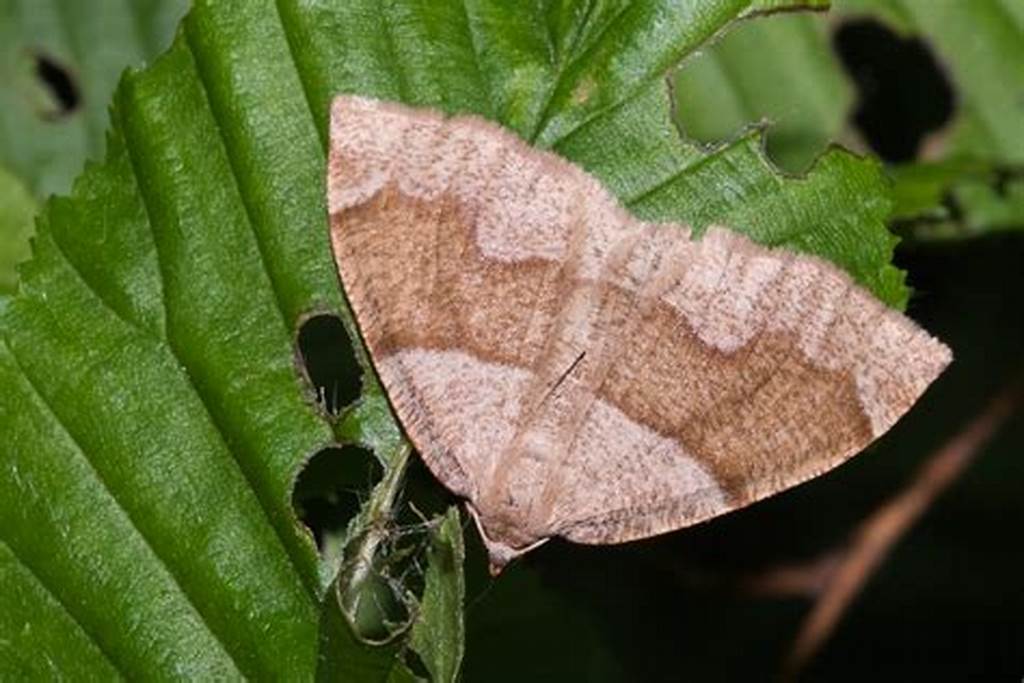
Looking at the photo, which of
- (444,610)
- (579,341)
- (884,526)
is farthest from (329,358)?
(884,526)

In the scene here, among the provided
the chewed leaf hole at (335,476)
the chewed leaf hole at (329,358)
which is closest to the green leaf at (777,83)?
the chewed leaf hole at (329,358)

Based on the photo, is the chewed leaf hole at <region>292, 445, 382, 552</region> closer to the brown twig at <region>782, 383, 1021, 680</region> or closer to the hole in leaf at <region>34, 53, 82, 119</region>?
the brown twig at <region>782, 383, 1021, 680</region>

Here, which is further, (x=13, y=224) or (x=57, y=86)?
(x=57, y=86)

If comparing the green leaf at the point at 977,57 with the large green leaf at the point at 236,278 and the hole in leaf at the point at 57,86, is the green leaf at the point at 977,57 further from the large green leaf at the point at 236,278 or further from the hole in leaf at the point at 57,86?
the hole in leaf at the point at 57,86

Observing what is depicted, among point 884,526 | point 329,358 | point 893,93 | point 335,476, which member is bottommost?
point 884,526

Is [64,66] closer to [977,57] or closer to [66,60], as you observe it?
[66,60]

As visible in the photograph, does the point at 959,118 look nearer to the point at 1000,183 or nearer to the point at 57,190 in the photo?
the point at 1000,183

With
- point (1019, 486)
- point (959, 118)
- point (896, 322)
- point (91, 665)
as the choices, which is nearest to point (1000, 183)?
point (959, 118)

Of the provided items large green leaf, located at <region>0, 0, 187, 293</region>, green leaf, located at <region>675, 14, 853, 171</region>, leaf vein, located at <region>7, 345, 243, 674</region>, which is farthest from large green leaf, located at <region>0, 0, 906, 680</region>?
large green leaf, located at <region>0, 0, 187, 293</region>
